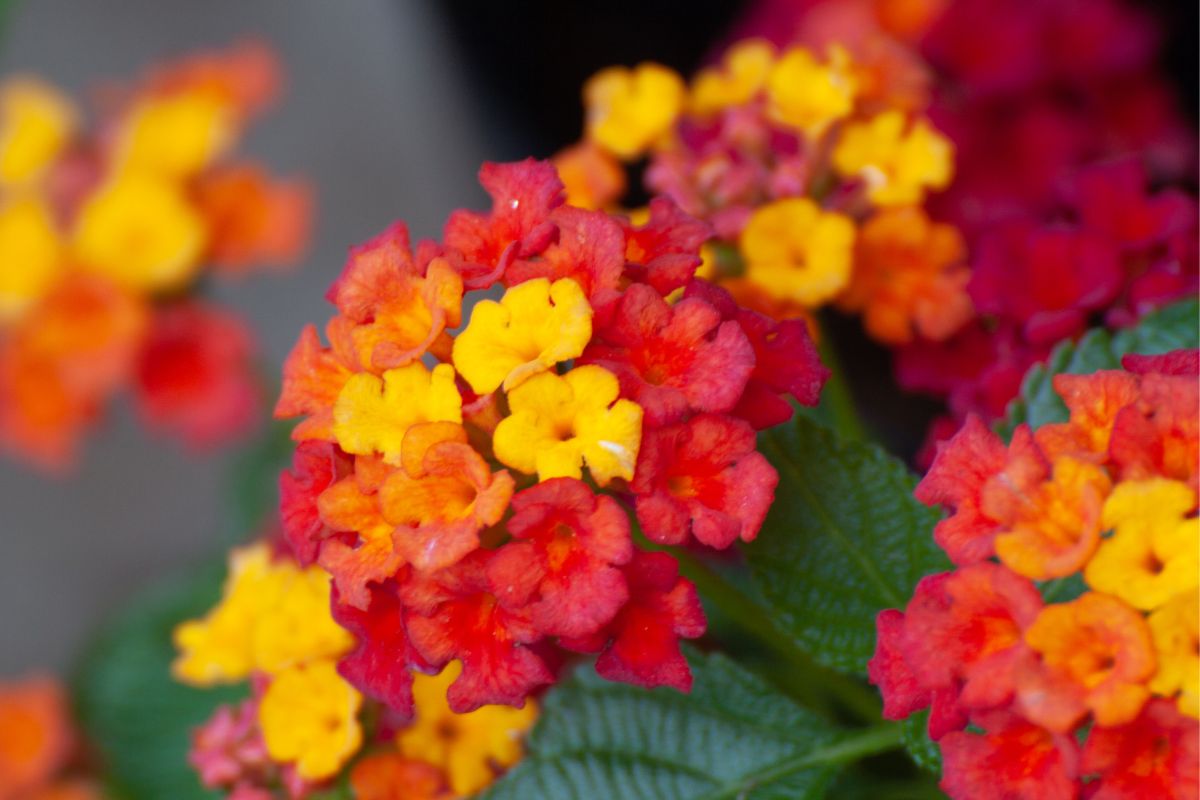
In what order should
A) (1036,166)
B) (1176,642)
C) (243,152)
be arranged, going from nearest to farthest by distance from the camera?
(1176,642), (1036,166), (243,152)

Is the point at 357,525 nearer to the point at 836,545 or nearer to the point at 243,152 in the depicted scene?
the point at 836,545

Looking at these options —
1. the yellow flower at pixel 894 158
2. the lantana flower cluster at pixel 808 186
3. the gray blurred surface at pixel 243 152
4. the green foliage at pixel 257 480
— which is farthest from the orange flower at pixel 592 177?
the gray blurred surface at pixel 243 152

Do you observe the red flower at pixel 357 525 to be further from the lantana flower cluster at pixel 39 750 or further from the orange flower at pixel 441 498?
the lantana flower cluster at pixel 39 750

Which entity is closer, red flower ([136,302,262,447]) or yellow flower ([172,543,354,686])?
yellow flower ([172,543,354,686])

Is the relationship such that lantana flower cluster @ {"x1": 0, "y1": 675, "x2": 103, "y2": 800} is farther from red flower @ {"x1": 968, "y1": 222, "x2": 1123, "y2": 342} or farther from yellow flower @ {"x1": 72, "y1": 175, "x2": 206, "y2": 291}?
red flower @ {"x1": 968, "y1": 222, "x2": 1123, "y2": 342}

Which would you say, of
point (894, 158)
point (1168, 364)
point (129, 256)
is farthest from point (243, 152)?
point (1168, 364)

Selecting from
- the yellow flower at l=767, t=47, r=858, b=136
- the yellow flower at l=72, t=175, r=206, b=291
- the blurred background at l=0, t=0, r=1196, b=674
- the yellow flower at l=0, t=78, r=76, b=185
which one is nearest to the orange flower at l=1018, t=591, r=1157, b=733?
the yellow flower at l=767, t=47, r=858, b=136
